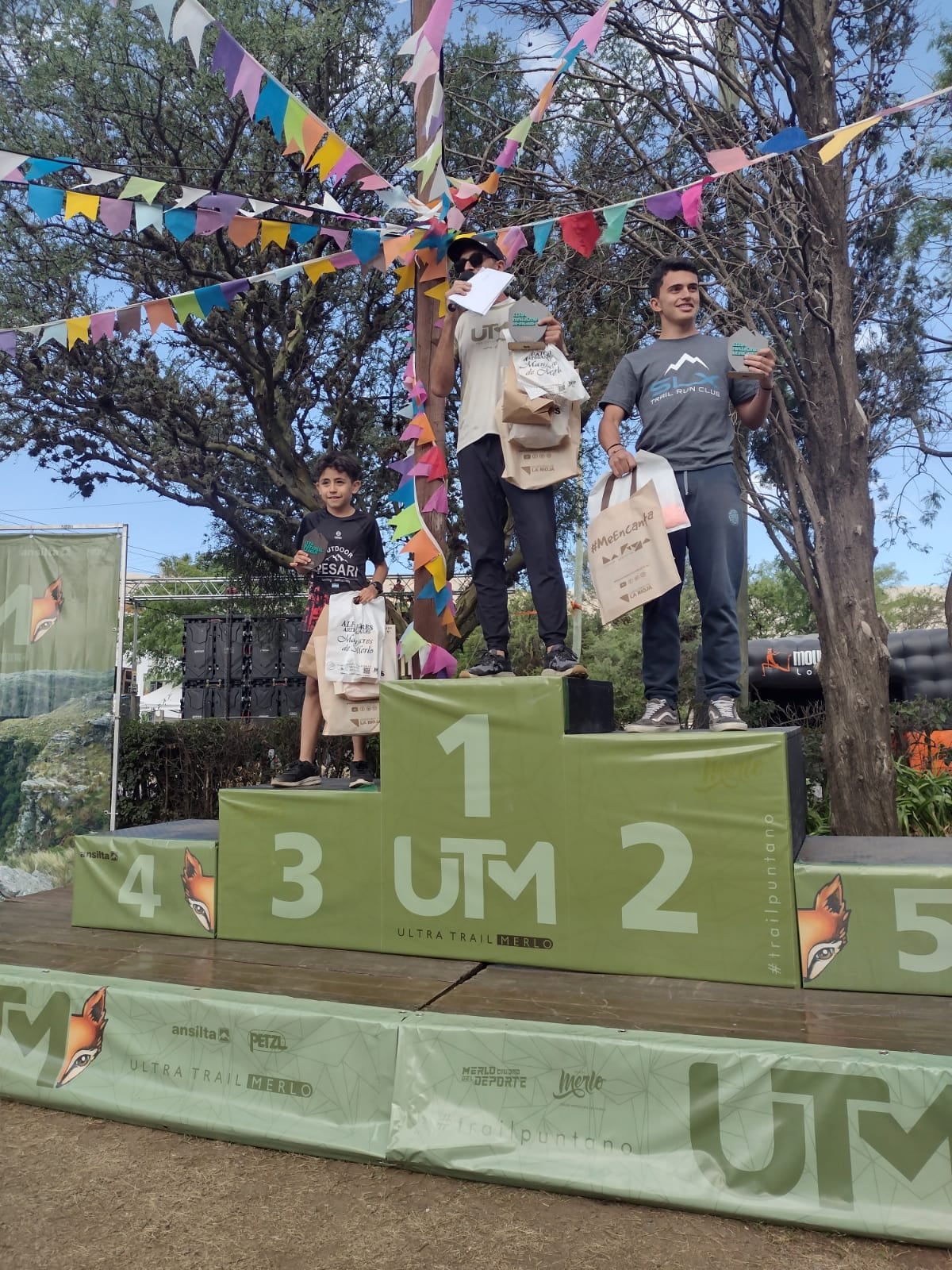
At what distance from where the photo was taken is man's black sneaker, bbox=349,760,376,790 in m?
3.66

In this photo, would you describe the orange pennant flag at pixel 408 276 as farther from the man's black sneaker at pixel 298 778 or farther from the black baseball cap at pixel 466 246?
the man's black sneaker at pixel 298 778

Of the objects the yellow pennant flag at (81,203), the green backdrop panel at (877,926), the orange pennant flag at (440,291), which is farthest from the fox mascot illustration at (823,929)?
the yellow pennant flag at (81,203)

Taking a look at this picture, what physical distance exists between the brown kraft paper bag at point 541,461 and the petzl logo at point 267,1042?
2008 mm

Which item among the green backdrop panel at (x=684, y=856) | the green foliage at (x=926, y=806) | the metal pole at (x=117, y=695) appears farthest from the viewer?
the green foliage at (x=926, y=806)

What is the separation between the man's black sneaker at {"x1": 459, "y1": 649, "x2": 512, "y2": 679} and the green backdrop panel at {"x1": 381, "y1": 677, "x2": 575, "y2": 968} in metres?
0.34

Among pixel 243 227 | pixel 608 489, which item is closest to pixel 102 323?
pixel 243 227

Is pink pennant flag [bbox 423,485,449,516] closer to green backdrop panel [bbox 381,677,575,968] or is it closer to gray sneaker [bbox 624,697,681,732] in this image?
green backdrop panel [bbox 381,677,575,968]

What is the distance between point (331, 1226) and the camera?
2.04 meters

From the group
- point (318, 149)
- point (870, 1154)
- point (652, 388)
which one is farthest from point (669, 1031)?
point (318, 149)

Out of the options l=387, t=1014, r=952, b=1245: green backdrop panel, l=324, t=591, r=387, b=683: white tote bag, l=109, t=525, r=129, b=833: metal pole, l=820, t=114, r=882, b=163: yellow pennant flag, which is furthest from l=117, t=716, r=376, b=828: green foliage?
l=820, t=114, r=882, b=163: yellow pennant flag

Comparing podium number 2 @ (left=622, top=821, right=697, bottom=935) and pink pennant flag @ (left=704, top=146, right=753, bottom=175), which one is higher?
pink pennant flag @ (left=704, top=146, right=753, bottom=175)

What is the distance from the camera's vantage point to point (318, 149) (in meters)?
4.09

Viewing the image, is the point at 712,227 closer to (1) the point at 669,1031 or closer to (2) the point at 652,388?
(2) the point at 652,388

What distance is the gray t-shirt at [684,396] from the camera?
326cm
